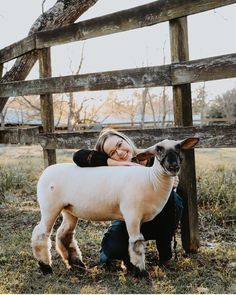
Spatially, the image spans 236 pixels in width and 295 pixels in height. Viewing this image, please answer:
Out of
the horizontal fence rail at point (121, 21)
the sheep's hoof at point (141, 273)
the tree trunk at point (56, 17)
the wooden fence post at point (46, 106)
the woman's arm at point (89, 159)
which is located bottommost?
the sheep's hoof at point (141, 273)

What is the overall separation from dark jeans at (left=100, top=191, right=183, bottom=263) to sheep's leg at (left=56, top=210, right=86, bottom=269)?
257 millimetres

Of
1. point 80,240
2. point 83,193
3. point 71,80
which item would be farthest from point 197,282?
point 71,80

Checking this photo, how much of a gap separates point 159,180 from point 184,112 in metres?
0.81

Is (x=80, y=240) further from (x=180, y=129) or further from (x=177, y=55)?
(x=177, y=55)

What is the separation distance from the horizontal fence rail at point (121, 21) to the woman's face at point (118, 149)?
1.10 metres

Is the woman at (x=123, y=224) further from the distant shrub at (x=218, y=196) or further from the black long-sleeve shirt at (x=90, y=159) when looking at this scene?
the distant shrub at (x=218, y=196)

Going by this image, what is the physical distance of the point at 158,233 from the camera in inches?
141

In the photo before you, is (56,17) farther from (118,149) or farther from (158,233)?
(158,233)

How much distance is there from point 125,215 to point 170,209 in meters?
0.49

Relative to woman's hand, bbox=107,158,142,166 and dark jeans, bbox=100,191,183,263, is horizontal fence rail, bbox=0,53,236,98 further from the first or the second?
dark jeans, bbox=100,191,183,263

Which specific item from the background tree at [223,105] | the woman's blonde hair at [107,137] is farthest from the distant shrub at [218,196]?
the background tree at [223,105]

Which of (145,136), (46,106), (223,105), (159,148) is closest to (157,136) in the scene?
(145,136)

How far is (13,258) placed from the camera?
388cm

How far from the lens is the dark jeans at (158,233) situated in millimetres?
3504
